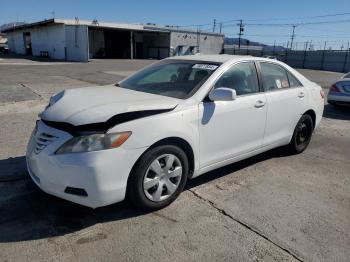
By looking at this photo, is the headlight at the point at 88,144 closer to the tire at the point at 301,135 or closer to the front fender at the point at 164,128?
the front fender at the point at 164,128

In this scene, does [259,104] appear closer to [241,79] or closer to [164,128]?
[241,79]

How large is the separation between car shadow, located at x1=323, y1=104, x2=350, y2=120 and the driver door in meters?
5.47

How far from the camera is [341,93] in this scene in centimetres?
942

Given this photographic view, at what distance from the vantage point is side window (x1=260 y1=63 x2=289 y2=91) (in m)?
4.63

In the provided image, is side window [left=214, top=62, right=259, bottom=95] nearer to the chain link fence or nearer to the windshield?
the windshield

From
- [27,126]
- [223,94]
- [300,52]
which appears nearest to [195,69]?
[223,94]

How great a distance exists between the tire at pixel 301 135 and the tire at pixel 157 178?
94.8 inches

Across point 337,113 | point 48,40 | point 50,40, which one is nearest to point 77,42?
point 50,40

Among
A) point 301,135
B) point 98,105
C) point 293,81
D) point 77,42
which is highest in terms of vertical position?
point 77,42

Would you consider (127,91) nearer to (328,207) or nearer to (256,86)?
(256,86)

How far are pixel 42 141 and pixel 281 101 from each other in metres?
3.17

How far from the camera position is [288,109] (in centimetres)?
491

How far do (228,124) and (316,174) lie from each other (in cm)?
166

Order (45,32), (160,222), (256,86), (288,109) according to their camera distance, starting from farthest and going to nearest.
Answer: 1. (45,32)
2. (288,109)
3. (256,86)
4. (160,222)
